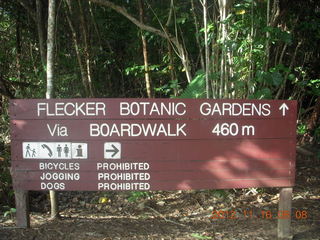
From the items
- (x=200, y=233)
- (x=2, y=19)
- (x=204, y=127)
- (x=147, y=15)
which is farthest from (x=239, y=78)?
(x=2, y=19)

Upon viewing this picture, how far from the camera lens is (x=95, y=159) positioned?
3084 mm

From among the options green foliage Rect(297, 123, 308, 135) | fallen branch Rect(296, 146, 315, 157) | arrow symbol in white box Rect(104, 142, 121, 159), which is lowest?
fallen branch Rect(296, 146, 315, 157)

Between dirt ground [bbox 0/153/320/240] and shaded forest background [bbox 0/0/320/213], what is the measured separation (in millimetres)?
1149

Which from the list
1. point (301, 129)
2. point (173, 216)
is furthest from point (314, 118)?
point (173, 216)

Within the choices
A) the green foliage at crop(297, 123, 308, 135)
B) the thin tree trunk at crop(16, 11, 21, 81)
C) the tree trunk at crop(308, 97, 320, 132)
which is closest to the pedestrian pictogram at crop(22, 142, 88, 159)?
the thin tree trunk at crop(16, 11, 21, 81)

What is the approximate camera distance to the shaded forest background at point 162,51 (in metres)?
4.07

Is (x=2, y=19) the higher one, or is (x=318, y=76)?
(x=2, y=19)

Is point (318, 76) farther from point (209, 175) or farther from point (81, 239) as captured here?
point (81, 239)

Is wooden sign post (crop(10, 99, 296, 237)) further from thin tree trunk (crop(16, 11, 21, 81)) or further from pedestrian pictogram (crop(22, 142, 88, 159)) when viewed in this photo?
thin tree trunk (crop(16, 11, 21, 81))

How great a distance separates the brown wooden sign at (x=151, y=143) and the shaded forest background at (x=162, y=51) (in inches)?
33.4

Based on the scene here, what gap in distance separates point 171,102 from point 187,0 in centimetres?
329

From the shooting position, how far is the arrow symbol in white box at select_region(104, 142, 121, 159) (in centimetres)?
307

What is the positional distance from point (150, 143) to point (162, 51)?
3.67m

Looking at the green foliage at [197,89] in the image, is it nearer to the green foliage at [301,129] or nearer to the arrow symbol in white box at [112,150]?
the arrow symbol in white box at [112,150]
